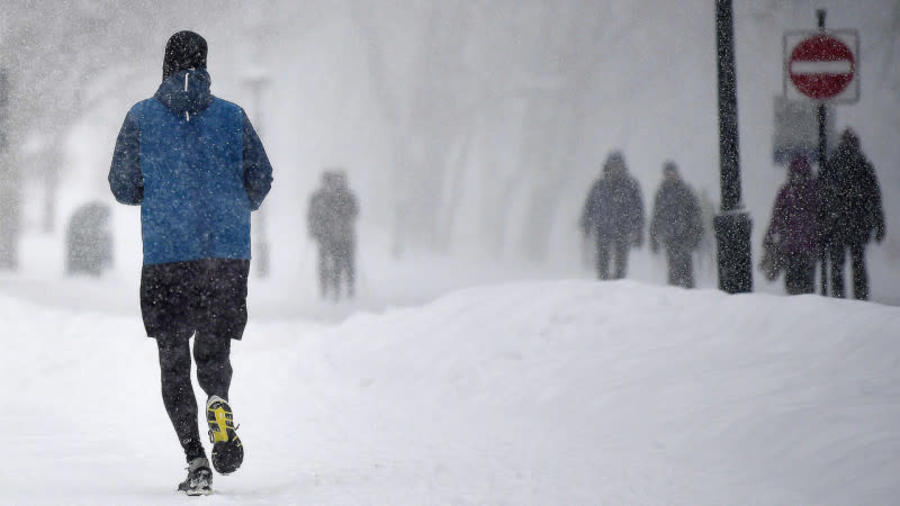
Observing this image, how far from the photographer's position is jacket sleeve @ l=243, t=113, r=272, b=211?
4.22 metres

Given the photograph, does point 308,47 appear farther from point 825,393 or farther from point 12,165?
point 825,393

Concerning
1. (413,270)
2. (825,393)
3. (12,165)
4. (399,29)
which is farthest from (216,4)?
(825,393)

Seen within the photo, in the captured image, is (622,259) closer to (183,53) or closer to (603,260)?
(603,260)

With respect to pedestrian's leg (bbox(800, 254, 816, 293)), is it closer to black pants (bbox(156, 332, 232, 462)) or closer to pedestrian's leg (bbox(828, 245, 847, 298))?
pedestrian's leg (bbox(828, 245, 847, 298))

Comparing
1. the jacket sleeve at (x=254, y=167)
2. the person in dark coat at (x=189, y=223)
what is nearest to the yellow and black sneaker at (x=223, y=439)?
the person in dark coat at (x=189, y=223)

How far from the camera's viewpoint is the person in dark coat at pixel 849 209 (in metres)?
11.1

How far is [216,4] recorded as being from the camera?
11.4 m

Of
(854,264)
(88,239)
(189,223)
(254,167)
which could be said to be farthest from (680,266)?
(189,223)

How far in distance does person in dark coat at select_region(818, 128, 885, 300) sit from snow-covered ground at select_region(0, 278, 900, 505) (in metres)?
3.55

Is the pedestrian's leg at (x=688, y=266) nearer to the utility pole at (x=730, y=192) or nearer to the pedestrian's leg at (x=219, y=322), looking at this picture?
the utility pole at (x=730, y=192)

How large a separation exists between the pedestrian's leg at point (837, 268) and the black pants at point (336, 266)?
5017 mm

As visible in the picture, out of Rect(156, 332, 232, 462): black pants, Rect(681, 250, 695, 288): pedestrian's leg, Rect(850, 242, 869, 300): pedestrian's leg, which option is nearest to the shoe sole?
Rect(156, 332, 232, 462): black pants

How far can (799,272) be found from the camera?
11.5 meters

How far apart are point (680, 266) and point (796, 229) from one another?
1663 mm
